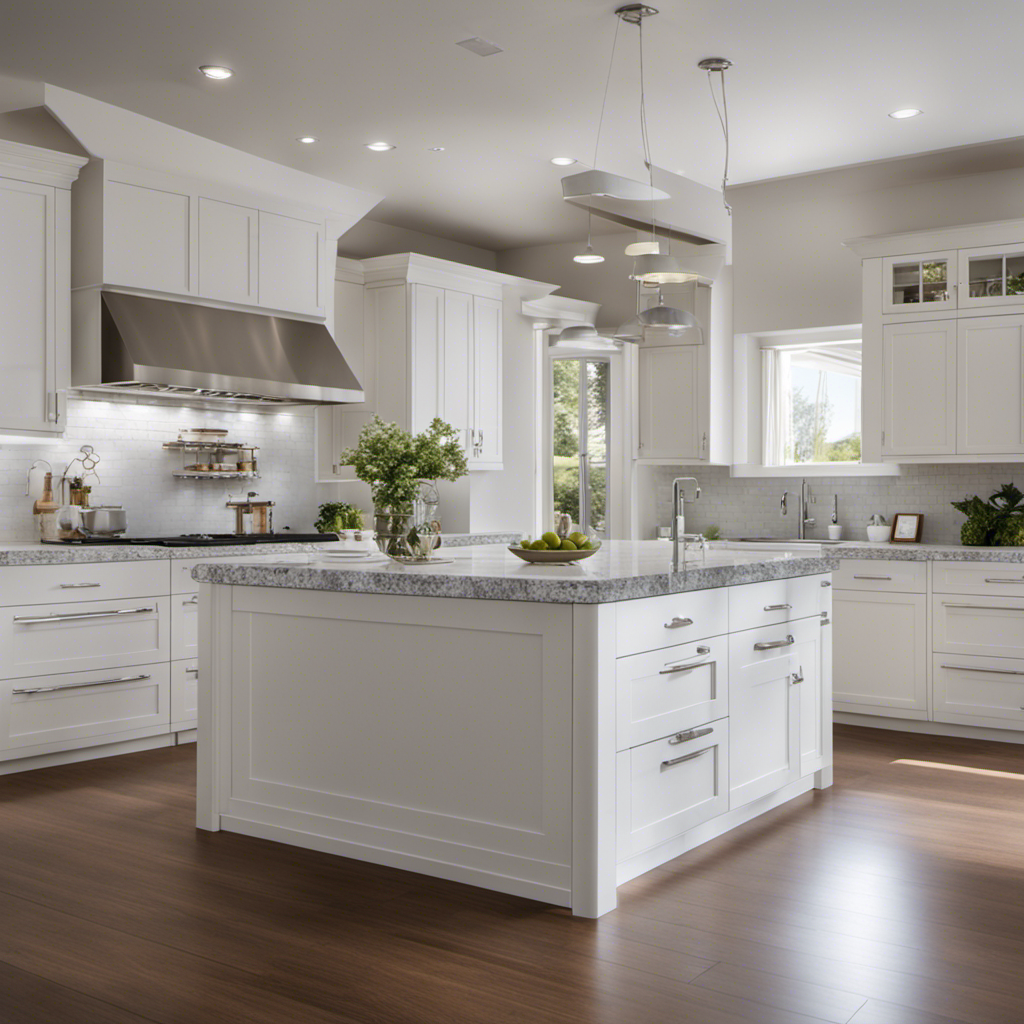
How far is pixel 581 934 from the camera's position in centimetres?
274

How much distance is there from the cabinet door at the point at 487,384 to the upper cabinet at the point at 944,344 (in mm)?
2340

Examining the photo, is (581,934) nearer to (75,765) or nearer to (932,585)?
(75,765)

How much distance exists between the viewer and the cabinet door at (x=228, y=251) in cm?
554

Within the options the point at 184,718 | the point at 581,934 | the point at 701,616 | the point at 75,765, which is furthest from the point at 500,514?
the point at 581,934

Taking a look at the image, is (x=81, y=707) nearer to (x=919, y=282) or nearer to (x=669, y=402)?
(x=669, y=402)

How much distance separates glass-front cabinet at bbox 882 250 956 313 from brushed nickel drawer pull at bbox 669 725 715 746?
11.0 feet

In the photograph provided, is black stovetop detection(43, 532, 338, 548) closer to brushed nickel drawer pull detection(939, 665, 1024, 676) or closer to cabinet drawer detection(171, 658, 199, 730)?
cabinet drawer detection(171, 658, 199, 730)

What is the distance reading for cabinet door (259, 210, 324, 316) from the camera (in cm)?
586

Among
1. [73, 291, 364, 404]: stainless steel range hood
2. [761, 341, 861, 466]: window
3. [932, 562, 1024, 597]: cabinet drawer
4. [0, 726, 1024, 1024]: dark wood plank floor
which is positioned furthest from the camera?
[761, 341, 861, 466]: window

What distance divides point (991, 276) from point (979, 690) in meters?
2.12

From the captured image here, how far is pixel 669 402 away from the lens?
7281 mm

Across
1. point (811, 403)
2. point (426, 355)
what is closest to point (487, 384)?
point (426, 355)

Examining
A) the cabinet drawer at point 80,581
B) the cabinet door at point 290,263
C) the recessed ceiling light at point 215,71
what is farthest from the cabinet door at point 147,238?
the cabinet drawer at point 80,581

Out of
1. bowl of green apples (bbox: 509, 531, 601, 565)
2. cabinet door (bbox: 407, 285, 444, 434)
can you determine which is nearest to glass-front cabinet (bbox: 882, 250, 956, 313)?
cabinet door (bbox: 407, 285, 444, 434)
